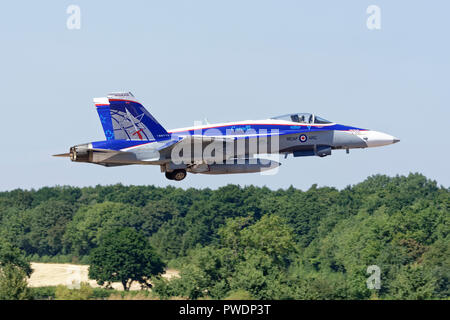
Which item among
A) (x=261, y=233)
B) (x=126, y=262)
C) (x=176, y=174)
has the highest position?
(x=176, y=174)

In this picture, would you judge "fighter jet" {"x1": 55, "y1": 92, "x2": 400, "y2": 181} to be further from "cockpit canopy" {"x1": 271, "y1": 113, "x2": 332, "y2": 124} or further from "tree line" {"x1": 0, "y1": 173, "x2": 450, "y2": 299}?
"tree line" {"x1": 0, "y1": 173, "x2": 450, "y2": 299}

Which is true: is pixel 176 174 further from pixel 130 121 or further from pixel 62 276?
pixel 62 276

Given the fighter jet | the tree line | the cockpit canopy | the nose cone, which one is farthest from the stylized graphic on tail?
the tree line

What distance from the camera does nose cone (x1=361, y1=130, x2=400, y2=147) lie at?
4831 centimetres

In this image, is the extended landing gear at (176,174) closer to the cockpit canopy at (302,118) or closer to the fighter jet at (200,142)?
the fighter jet at (200,142)

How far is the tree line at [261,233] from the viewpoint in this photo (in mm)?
85375

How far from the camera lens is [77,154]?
4350 cm

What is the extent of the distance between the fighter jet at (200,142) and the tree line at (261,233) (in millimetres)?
30580

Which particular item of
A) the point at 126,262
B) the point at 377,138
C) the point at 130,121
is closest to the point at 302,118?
the point at 377,138

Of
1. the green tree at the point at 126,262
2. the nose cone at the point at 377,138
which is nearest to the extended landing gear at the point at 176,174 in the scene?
the nose cone at the point at 377,138

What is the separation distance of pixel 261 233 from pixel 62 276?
25.1 meters

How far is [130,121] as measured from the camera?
45219 mm

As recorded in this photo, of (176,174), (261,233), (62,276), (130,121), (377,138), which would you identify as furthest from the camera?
(62,276)
